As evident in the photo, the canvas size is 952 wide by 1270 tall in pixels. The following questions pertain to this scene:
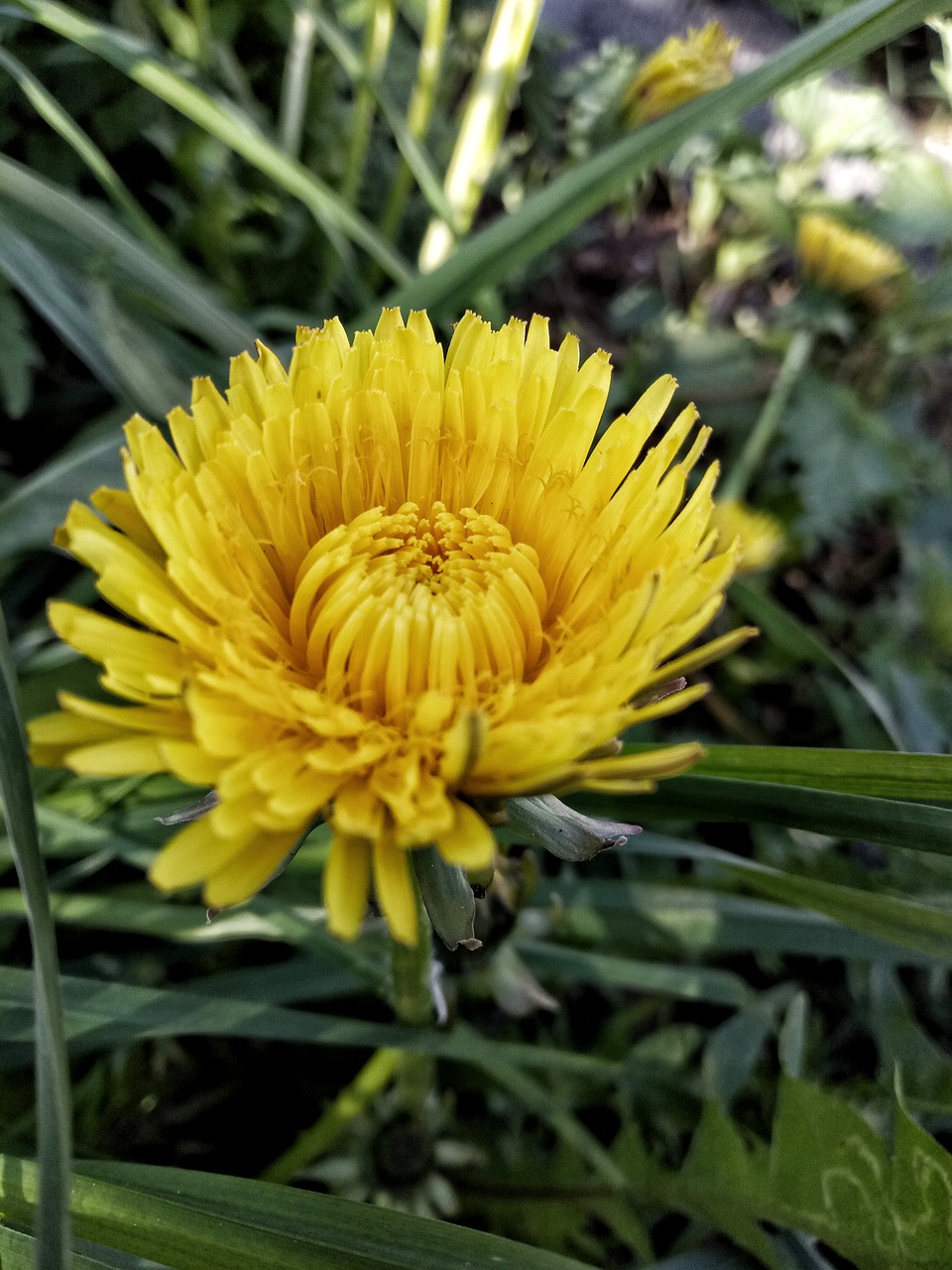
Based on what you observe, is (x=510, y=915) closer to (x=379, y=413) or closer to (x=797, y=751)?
(x=797, y=751)

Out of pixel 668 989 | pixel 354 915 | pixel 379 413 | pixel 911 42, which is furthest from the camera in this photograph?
pixel 911 42

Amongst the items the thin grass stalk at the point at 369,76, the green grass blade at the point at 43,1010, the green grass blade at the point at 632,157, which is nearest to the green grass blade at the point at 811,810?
the green grass blade at the point at 43,1010

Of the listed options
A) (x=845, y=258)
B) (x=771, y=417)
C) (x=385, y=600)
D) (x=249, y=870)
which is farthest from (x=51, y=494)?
(x=845, y=258)

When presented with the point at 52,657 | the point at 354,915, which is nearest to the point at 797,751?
the point at 354,915

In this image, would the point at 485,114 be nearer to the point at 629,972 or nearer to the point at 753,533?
the point at 753,533

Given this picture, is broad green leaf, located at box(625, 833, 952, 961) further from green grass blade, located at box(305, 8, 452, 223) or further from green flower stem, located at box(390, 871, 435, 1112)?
green grass blade, located at box(305, 8, 452, 223)

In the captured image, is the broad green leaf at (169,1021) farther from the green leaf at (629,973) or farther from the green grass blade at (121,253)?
the green grass blade at (121,253)
